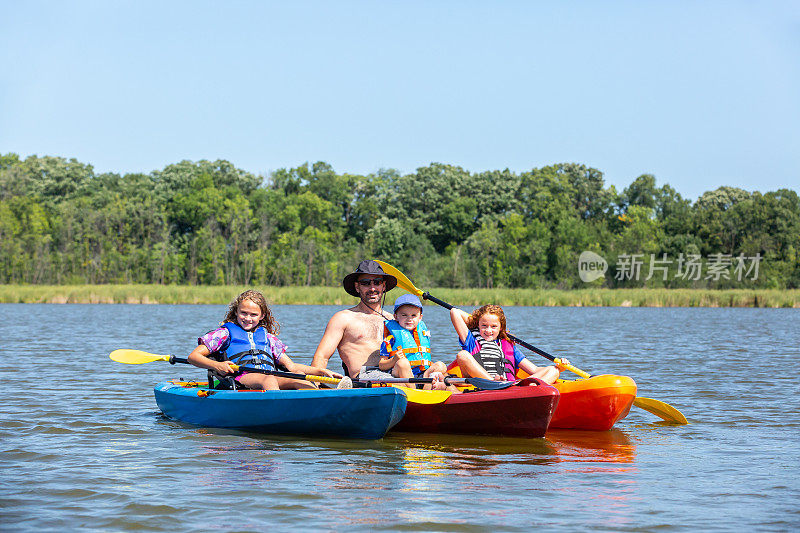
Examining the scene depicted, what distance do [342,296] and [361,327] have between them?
87.8 feet

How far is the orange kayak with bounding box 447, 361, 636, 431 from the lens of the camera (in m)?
7.70

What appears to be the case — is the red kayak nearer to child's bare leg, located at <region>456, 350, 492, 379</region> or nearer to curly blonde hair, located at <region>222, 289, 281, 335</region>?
child's bare leg, located at <region>456, 350, 492, 379</region>

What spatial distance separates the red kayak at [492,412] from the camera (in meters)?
7.04

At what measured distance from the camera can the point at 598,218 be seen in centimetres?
6638

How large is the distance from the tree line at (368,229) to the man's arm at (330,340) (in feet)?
136

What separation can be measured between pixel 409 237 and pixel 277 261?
8.98 meters

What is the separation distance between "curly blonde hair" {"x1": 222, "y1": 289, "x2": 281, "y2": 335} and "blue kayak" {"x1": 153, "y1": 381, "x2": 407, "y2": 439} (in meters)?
0.63

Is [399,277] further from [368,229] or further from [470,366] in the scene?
[368,229]

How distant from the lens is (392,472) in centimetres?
614

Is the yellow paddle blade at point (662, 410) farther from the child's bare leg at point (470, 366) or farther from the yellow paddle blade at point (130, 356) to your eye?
the yellow paddle blade at point (130, 356)

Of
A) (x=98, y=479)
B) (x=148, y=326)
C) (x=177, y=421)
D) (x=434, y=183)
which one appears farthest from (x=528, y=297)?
(x=98, y=479)

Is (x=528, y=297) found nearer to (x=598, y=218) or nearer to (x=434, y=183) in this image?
(x=434, y=183)

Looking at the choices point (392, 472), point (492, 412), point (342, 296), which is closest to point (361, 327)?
point (492, 412)

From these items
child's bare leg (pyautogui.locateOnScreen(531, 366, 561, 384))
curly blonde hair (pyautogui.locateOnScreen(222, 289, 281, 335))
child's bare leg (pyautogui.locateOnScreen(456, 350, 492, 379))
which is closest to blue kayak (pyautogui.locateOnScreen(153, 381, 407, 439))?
curly blonde hair (pyautogui.locateOnScreen(222, 289, 281, 335))
